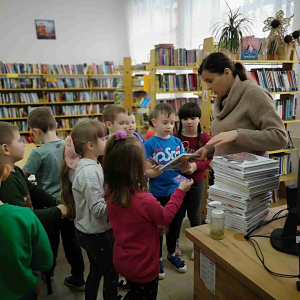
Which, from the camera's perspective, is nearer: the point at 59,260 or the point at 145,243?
the point at 145,243

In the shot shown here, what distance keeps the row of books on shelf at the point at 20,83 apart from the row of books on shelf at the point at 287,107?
17.0 feet

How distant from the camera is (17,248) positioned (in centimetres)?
103

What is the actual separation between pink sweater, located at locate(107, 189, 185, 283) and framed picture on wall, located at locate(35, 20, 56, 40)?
649 centimetres

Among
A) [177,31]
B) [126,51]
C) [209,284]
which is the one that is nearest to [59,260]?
[209,284]

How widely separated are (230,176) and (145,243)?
0.49 metres

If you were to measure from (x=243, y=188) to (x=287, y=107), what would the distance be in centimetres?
A: 258

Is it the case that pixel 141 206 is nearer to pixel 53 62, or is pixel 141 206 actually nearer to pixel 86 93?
pixel 86 93

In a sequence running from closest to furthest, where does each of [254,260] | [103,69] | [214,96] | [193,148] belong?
1. [254,260]
2. [193,148]
3. [214,96]
4. [103,69]

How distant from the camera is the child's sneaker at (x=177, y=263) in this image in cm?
216

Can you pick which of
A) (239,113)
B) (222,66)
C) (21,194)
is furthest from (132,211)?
(222,66)

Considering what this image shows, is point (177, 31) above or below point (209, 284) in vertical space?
above

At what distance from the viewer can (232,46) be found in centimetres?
279

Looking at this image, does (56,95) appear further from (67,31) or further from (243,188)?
(243,188)

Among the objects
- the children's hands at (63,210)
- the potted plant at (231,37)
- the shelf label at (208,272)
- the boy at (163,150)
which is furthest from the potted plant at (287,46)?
the children's hands at (63,210)
